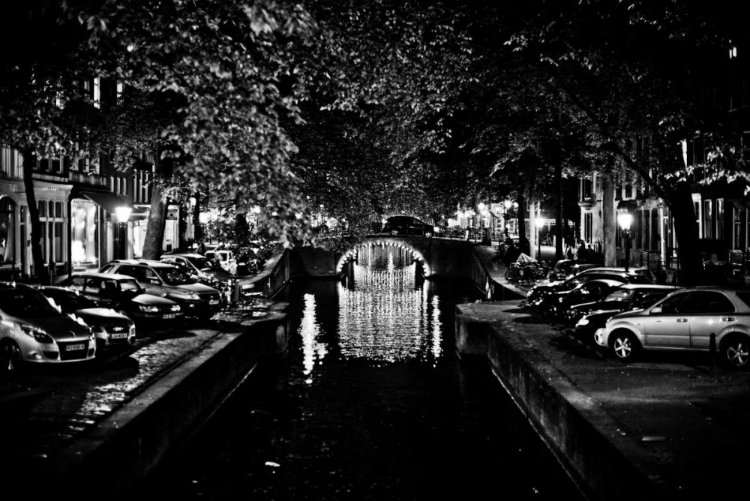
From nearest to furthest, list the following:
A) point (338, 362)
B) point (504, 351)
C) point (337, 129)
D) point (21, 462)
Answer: point (21, 462), point (504, 351), point (338, 362), point (337, 129)

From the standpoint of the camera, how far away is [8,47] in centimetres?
1378

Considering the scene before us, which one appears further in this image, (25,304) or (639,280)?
(639,280)

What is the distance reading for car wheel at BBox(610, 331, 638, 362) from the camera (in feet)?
66.2

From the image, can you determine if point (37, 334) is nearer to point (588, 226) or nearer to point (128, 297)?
point (128, 297)

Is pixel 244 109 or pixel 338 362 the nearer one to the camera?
pixel 244 109

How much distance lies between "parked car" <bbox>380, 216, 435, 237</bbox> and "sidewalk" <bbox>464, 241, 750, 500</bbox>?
55349 millimetres

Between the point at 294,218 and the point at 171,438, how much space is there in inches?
232

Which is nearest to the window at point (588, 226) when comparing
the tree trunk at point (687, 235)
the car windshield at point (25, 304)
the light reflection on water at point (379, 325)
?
the light reflection on water at point (379, 325)

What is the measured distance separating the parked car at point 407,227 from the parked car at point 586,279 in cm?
4389

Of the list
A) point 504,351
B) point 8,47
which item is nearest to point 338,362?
point 504,351

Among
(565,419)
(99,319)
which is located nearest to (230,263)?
(99,319)

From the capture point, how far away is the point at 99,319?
20.9 m

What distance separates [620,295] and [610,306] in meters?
0.81

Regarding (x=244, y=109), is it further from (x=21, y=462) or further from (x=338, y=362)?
(x=338, y=362)
